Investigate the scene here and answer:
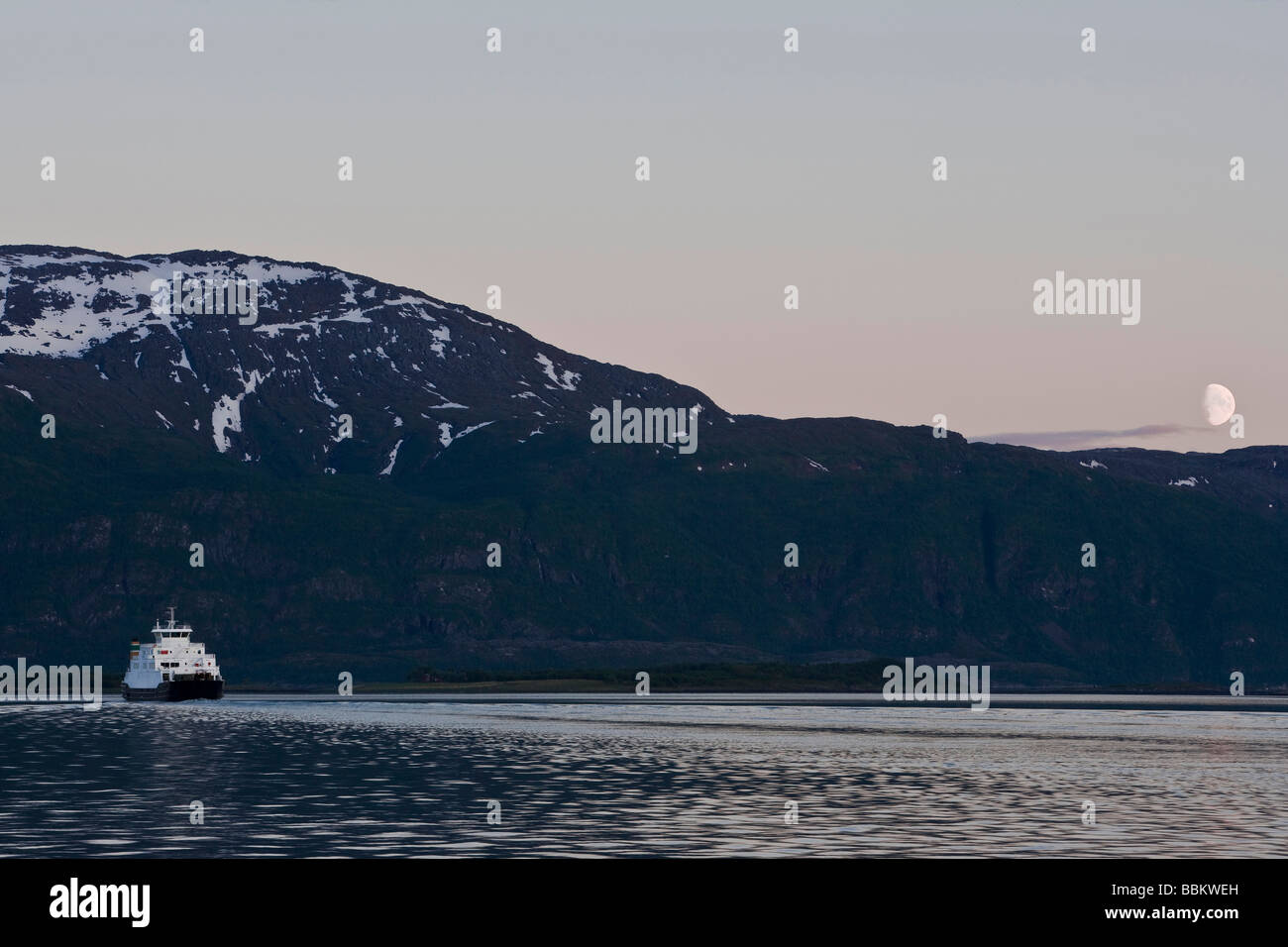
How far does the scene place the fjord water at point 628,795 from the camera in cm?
6881

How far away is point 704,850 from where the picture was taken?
217ft

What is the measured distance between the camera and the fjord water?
226ft

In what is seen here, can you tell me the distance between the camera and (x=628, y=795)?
9181cm
